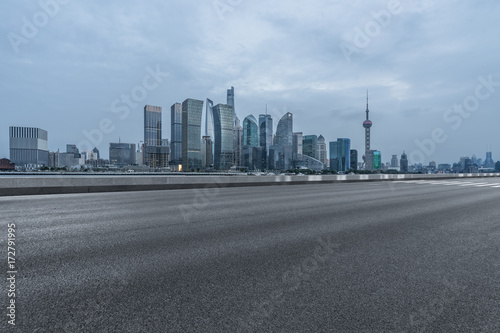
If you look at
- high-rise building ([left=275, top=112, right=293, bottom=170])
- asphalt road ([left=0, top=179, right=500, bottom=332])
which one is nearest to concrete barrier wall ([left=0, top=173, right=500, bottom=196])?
asphalt road ([left=0, top=179, right=500, bottom=332])

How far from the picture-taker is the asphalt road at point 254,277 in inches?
94.1

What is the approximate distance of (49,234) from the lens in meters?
5.39

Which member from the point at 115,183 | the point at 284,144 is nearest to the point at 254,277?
the point at 115,183

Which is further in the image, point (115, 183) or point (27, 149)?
point (27, 149)

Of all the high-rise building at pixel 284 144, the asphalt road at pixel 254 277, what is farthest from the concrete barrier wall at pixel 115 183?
the high-rise building at pixel 284 144

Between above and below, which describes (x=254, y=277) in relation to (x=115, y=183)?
below

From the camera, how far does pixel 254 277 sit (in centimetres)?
331

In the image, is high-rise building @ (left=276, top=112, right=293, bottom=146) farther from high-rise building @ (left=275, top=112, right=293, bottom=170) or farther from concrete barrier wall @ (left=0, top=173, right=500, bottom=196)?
concrete barrier wall @ (left=0, top=173, right=500, bottom=196)

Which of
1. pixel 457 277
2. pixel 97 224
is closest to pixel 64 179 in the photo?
pixel 97 224

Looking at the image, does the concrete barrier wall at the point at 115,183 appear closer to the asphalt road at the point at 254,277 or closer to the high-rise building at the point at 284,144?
the asphalt road at the point at 254,277

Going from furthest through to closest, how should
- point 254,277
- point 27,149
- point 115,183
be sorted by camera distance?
point 27,149
point 115,183
point 254,277

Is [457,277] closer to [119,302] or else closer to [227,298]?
[227,298]

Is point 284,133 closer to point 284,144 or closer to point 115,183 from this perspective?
point 284,144

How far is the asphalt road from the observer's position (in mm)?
2391
